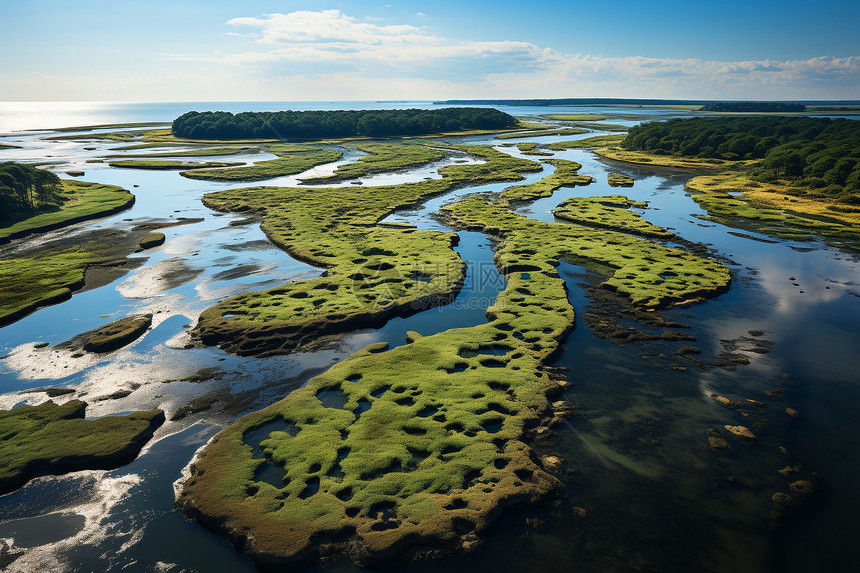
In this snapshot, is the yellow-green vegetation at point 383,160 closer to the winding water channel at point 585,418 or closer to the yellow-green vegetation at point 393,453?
the winding water channel at point 585,418

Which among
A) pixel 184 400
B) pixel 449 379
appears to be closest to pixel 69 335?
pixel 184 400

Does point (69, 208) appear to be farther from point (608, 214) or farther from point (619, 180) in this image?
point (619, 180)

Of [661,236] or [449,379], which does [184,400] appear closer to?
[449,379]

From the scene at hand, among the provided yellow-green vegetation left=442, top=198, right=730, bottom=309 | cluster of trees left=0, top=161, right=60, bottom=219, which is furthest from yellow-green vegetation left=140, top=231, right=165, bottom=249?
yellow-green vegetation left=442, top=198, right=730, bottom=309

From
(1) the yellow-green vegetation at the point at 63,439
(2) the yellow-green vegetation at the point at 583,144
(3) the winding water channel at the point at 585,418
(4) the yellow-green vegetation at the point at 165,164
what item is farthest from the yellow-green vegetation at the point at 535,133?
(1) the yellow-green vegetation at the point at 63,439

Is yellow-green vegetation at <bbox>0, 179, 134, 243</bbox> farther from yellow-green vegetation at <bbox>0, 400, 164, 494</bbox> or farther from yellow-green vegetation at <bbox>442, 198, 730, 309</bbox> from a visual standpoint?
yellow-green vegetation at <bbox>442, 198, 730, 309</bbox>
